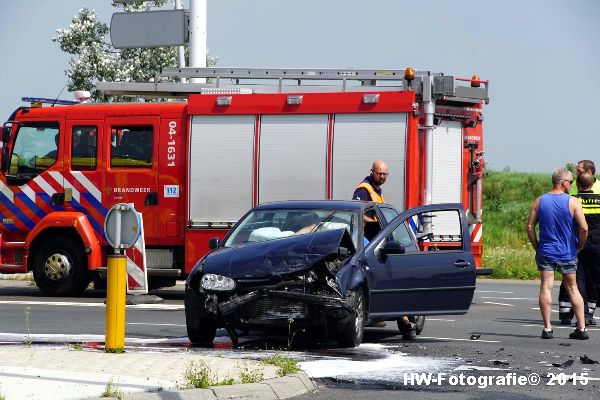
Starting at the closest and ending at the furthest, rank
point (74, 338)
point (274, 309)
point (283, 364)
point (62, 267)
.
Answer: point (283, 364)
point (274, 309)
point (74, 338)
point (62, 267)

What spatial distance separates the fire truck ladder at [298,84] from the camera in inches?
722

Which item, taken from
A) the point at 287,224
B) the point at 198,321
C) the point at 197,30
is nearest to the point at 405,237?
the point at 287,224

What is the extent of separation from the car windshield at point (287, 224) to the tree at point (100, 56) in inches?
762

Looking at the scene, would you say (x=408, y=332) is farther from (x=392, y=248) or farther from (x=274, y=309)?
(x=274, y=309)

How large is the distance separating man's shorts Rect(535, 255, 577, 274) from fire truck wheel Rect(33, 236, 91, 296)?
26.5 feet

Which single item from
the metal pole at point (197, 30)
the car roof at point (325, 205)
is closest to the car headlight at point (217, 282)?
the car roof at point (325, 205)

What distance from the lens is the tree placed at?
107 ft

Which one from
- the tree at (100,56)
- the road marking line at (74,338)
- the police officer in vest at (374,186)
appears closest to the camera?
the road marking line at (74,338)

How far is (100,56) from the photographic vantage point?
1298 inches

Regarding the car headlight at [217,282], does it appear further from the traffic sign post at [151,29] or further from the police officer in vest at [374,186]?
the traffic sign post at [151,29]

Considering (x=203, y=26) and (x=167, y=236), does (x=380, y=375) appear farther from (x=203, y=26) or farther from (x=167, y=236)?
(x=203, y=26)

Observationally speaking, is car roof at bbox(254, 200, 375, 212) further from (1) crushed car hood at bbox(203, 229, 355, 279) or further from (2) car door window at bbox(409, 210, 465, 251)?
(2) car door window at bbox(409, 210, 465, 251)

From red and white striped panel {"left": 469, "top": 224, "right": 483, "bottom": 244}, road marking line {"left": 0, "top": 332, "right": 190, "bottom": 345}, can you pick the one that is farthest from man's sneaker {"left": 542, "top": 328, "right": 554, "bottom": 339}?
red and white striped panel {"left": 469, "top": 224, "right": 483, "bottom": 244}

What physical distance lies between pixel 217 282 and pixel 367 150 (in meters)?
6.81
